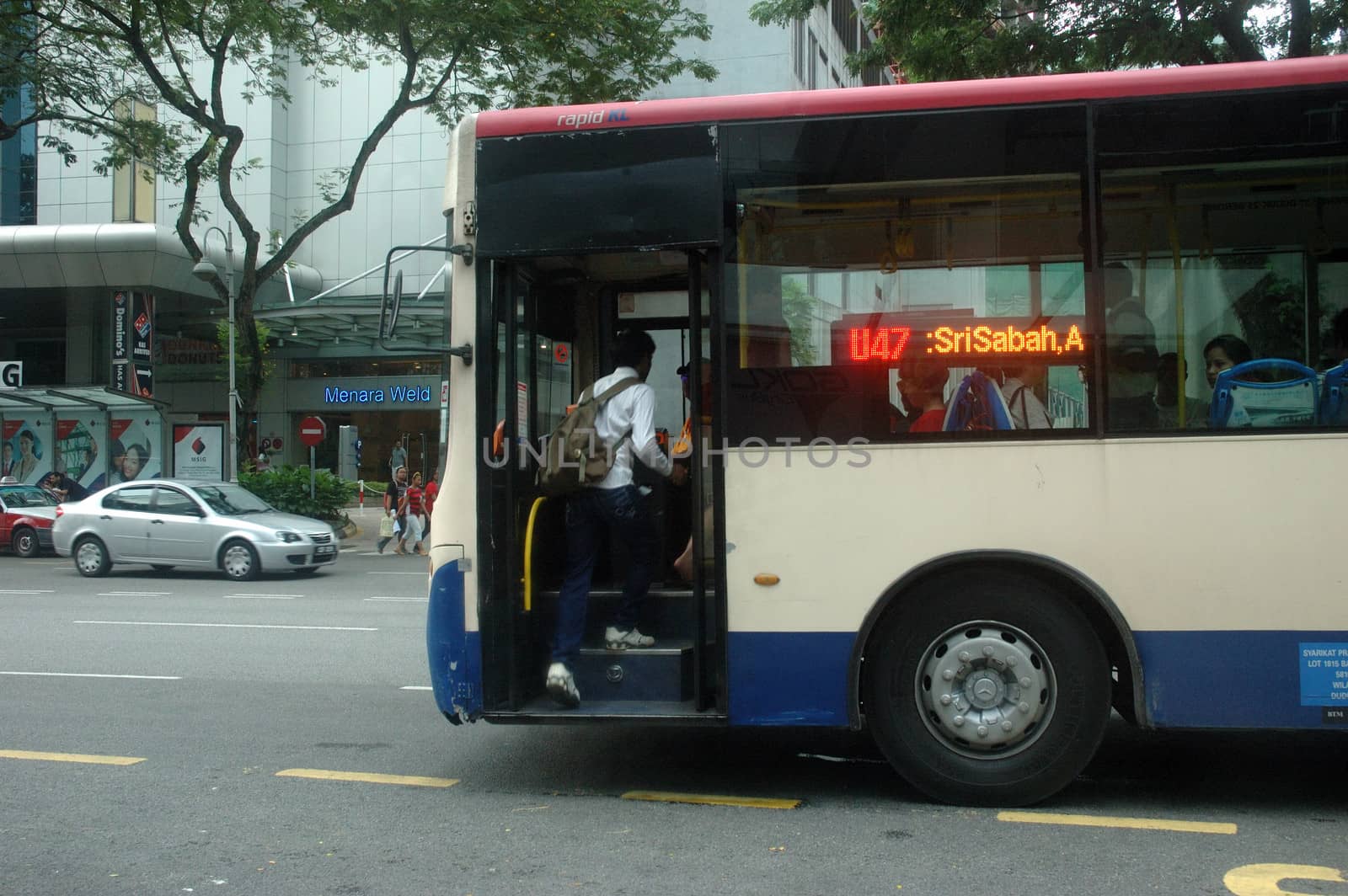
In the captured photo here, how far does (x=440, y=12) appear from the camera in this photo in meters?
18.5

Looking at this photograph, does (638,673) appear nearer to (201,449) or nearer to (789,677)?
(789,677)

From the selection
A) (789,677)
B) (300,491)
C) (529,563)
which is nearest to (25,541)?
(300,491)

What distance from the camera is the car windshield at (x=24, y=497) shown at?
957 inches

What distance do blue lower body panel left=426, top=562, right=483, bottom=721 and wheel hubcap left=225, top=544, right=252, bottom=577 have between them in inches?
549

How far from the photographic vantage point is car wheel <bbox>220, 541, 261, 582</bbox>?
18.2m

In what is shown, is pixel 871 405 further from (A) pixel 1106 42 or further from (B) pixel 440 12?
(B) pixel 440 12

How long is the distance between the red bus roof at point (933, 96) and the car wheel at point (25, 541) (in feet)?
71.7

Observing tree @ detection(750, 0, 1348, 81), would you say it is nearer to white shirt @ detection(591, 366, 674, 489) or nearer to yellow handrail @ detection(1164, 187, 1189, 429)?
yellow handrail @ detection(1164, 187, 1189, 429)

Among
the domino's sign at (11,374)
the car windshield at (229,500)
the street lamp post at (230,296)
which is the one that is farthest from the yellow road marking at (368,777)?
the domino's sign at (11,374)

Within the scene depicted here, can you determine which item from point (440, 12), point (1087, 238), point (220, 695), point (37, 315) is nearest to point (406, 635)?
point (220, 695)

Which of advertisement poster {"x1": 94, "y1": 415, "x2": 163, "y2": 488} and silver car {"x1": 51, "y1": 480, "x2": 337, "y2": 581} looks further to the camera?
advertisement poster {"x1": 94, "y1": 415, "x2": 163, "y2": 488}

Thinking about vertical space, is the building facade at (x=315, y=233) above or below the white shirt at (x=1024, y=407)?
above

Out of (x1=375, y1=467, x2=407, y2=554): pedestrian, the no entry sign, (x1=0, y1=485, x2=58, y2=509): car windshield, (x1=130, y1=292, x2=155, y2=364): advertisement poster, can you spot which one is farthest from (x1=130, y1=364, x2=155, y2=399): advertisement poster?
(x1=375, y1=467, x2=407, y2=554): pedestrian

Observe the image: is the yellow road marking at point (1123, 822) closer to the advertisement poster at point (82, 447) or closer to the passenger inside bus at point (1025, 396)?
the passenger inside bus at point (1025, 396)
